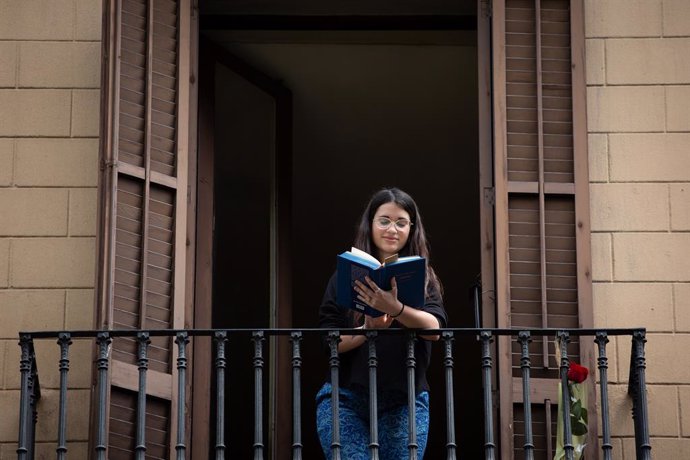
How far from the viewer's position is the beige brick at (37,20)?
787cm

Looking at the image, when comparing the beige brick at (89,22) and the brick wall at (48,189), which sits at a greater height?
the beige brick at (89,22)

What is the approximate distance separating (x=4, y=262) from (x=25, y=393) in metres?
0.97

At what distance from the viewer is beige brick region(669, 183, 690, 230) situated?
7.64 meters

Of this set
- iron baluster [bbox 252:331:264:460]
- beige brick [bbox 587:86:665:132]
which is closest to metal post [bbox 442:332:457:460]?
iron baluster [bbox 252:331:264:460]

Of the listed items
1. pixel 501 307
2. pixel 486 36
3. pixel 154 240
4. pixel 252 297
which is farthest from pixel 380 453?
pixel 252 297

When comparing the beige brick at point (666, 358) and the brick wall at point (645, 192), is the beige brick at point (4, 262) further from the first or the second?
the beige brick at point (666, 358)

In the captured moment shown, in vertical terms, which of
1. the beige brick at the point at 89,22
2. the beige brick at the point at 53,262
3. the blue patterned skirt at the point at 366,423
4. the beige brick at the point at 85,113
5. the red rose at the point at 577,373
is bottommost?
the blue patterned skirt at the point at 366,423

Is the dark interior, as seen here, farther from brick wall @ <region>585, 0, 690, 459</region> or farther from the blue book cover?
the blue book cover

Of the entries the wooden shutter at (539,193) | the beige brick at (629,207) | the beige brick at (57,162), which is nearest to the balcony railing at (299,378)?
the wooden shutter at (539,193)

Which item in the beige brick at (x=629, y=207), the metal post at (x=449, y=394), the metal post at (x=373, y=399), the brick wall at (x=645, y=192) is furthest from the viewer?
the beige brick at (x=629, y=207)

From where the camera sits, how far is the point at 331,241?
37.6 ft

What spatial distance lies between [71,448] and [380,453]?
1483mm

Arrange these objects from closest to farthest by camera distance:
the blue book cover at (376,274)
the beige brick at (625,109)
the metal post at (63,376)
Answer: the blue book cover at (376,274), the metal post at (63,376), the beige brick at (625,109)

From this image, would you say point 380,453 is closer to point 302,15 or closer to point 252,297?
point 302,15
